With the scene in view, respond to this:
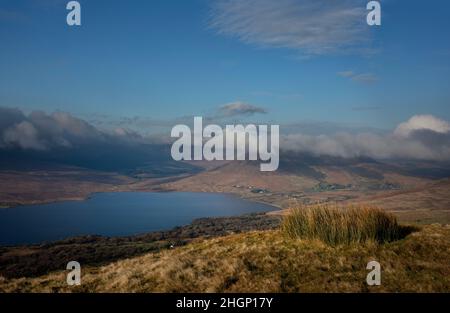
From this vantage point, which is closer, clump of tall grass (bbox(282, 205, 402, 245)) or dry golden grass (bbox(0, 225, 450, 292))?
dry golden grass (bbox(0, 225, 450, 292))

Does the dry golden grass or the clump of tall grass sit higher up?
the clump of tall grass

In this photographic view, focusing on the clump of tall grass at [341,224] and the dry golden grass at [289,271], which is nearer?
the dry golden grass at [289,271]
